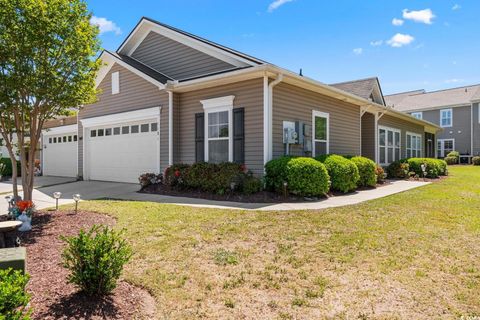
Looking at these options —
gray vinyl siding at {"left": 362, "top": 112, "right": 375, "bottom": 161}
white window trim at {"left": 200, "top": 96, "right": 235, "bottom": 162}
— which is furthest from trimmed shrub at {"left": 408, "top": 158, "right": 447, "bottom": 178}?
white window trim at {"left": 200, "top": 96, "right": 235, "bottom": 162}

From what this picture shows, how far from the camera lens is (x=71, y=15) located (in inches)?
244

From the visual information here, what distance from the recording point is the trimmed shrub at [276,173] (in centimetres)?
923

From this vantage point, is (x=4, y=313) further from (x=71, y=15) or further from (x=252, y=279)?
(x=71, y=15)

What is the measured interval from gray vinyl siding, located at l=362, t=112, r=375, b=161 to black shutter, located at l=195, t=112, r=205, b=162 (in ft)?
31.0

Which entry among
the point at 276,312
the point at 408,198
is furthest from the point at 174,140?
the point at 276,312

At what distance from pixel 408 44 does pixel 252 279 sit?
61.3 ft

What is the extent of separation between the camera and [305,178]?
9.11 m

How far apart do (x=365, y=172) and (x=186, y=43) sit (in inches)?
323

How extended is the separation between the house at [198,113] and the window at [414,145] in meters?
5.07

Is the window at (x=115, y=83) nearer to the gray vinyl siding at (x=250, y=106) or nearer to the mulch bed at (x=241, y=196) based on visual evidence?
the gray vinyl siding at (x=250, y=106)

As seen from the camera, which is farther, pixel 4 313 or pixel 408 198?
pixel 408 198

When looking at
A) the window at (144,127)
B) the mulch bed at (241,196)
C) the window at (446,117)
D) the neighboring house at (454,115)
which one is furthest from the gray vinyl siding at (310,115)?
the window at (446,117)

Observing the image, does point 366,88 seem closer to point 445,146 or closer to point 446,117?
point 446,117

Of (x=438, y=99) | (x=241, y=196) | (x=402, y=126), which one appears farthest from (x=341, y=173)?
(x=438, y=99)
